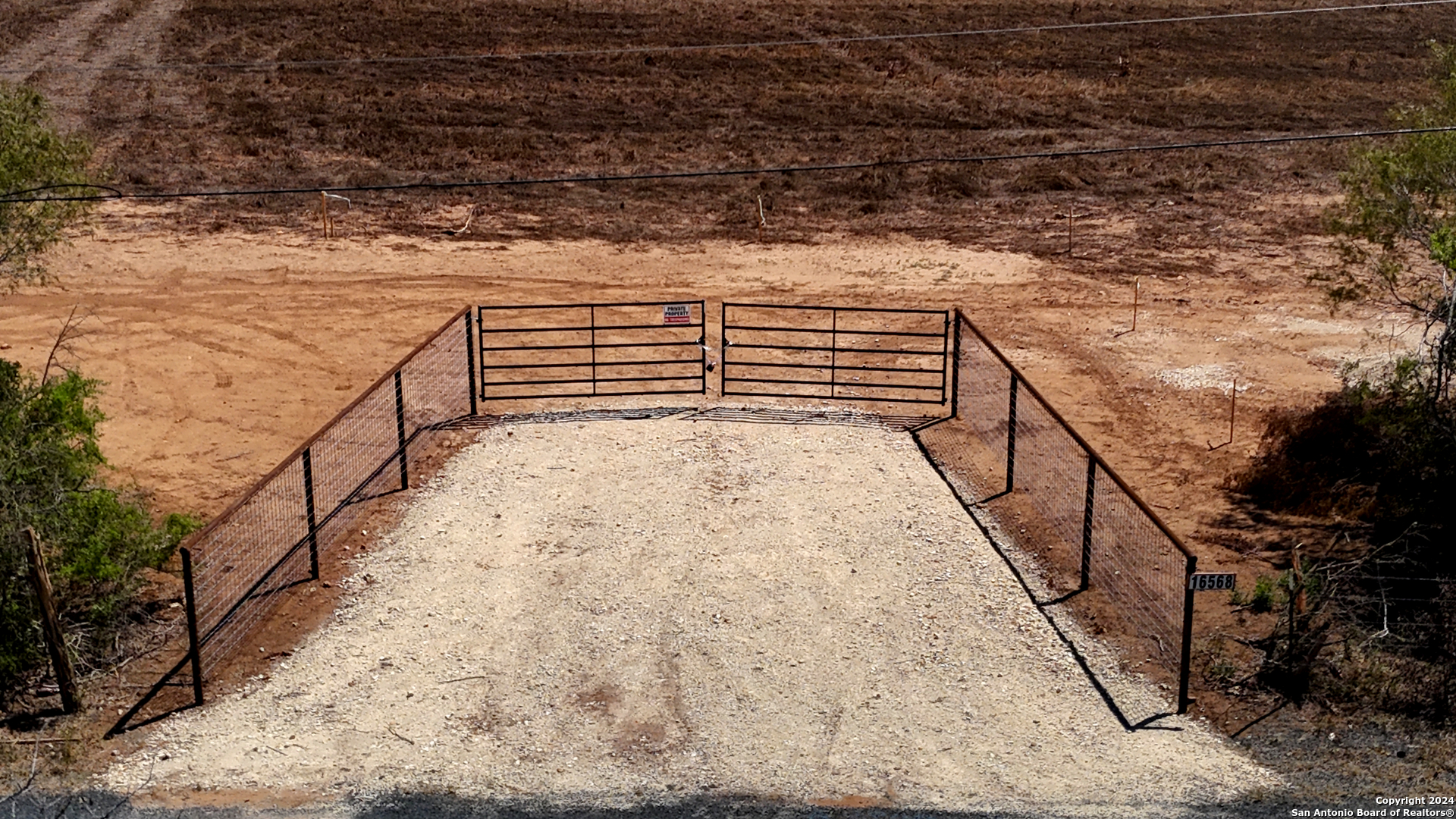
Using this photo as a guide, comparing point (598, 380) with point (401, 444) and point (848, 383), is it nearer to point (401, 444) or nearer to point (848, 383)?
point (848, 383)

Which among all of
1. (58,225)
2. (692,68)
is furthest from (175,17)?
(58,225)

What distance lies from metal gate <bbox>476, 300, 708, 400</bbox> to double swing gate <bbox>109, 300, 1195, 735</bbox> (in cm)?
4

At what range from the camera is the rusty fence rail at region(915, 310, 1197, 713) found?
13.9m

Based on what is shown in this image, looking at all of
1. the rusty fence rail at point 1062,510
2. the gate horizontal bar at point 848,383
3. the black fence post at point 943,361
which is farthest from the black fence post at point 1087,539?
the gate horizontal bar at point 848,383

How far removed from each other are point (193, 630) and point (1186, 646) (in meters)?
8.74

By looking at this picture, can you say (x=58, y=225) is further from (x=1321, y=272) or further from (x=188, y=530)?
(x=1321, y=272)

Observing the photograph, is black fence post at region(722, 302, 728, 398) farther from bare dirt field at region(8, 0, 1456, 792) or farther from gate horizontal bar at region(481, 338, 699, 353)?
bare dirt field at region(8, 0, 1456, 792)

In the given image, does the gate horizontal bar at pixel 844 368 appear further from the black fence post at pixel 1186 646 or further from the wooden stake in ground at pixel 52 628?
the wooden stake in ground at pixel 52 628

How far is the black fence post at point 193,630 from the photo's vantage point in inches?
476

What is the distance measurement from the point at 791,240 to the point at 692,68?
60.4 feet

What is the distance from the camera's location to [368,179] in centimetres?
3372

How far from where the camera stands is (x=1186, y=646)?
12.2m

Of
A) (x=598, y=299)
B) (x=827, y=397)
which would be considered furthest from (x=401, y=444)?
(x=598, y=299)

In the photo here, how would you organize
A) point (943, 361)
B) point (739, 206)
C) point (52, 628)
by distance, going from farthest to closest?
1. point (739, 206)
2. point (943, 361)
3. point (52, 628)
